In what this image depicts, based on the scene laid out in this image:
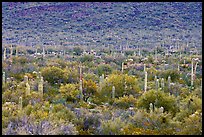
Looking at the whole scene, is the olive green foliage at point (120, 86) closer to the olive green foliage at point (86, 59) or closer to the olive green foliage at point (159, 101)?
the olive green foliage at point (159, 101)

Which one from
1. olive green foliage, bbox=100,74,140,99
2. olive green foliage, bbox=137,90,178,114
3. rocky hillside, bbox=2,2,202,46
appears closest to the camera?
olive green foliage, bbox=137,90,178,114

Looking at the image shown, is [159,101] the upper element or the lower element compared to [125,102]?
upper

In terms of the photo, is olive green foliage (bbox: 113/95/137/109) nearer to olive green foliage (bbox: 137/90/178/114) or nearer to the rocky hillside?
olive green foliage (bbox: 137/90/178/114)

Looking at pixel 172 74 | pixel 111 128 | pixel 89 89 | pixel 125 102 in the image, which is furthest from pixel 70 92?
pixel 172 74

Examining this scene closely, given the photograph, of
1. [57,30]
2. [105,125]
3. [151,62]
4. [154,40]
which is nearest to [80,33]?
[57,30]

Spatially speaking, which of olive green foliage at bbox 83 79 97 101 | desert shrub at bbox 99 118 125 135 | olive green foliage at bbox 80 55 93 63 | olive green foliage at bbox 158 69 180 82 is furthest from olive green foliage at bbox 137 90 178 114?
olive green foliage at bbox 80 55 93 63

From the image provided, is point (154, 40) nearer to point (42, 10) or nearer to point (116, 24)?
point (116, 24)

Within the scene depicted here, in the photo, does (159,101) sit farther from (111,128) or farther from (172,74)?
(172,74)

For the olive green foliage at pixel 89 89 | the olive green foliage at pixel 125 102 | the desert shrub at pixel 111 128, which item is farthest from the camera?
the olive green foliage at pixel 89 89

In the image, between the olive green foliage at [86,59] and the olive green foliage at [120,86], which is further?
Result: the olive green foliage at [86,59]

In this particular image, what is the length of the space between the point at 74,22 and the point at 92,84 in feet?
130

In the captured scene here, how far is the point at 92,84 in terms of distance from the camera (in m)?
14.3

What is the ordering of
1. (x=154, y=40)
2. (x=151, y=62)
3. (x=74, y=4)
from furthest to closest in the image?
1. (x=74, y=4)
2. (x=154, y=40)
3. (x=151, y=62)

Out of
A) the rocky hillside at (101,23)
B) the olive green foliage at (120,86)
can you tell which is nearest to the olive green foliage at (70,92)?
the olive green foliage at (120,86)
